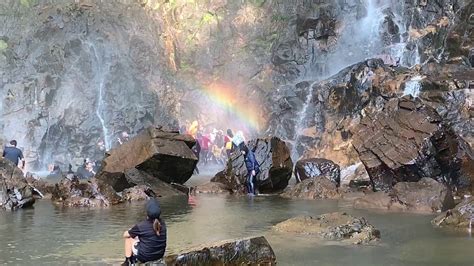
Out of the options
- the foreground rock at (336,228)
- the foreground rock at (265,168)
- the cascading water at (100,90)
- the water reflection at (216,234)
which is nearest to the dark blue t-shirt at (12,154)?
the water reflection at (216,234)

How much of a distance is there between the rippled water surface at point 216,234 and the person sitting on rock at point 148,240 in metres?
1.29

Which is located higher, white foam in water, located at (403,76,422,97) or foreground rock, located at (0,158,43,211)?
white foam in water, located at (403,76,422,97)

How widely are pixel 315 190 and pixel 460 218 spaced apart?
6.81 meters

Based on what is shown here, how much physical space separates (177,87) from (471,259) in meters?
32.8

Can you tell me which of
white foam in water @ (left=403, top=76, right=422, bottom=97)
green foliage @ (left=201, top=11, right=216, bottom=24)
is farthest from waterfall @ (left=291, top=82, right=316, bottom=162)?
green foliage @ (left=201, top=11, right=216, bottom=24)

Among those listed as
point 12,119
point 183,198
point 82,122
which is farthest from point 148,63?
point 183,198

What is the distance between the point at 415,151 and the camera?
712 inches

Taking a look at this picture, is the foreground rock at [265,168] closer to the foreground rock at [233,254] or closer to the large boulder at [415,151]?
the large boulder at [415,151]

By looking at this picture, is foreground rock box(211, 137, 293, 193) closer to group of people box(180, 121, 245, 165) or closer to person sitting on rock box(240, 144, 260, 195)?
person sitting on rock box(240, 144, 260, 195)

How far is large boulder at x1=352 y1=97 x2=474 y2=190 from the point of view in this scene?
18.0 meters

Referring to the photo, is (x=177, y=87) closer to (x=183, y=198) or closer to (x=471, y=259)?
(x=183, y=198)

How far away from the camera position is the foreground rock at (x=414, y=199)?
47.5ft

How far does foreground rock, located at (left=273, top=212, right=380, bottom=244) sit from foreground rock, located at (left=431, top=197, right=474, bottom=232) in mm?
1922

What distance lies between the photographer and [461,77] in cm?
2511
